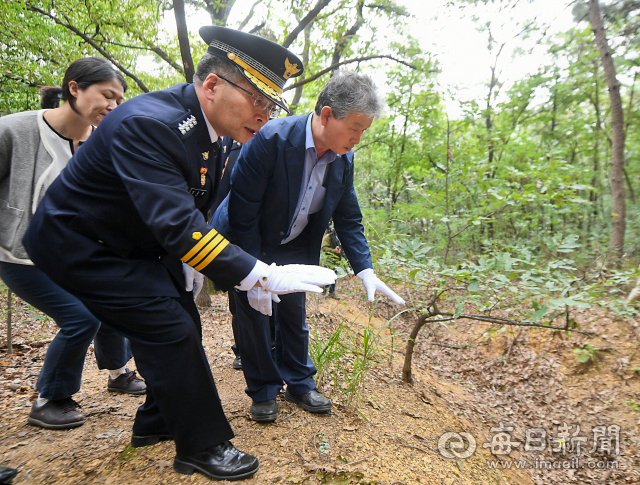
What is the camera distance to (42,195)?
1.94 metres

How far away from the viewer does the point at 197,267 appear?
1.36 metres

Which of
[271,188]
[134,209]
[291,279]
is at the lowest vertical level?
[291,279]

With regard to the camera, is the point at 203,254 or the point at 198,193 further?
the point at 198,193

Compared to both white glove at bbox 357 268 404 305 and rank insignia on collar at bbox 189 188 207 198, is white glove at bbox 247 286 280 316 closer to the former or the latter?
rank insignia on collar at bbox 189 188 207 198

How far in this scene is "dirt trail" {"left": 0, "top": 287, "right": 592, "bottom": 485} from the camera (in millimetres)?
1673

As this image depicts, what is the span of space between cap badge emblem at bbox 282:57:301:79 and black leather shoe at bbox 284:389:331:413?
1771mm

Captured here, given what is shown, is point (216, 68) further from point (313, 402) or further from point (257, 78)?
point (313, 402)

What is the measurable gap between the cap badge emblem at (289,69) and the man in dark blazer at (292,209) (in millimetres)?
263

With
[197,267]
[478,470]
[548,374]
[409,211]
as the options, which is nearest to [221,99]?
[197,267]

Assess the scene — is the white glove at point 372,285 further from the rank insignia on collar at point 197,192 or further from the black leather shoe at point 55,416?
the black leather shoe at point 55,416

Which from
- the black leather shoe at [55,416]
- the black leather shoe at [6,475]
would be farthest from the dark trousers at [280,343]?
the black leather shoe at [6,475]

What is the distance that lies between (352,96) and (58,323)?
1.91 metres

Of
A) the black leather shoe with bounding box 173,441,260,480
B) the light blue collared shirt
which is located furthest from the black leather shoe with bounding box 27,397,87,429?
the light blue collared shirt

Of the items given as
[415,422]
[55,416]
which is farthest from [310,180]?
[55,416]
